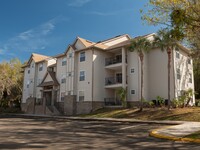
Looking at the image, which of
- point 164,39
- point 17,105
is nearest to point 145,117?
point 164,39

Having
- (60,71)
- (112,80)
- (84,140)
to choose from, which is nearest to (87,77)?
(112,80)

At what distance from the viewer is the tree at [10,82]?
4616cm

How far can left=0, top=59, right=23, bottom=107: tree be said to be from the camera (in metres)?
46.2

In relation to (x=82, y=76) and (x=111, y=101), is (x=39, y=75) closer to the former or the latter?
(x=82, y=76)

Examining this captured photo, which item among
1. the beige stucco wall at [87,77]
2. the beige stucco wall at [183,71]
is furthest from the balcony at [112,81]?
the beige stucco wall at [183,71]

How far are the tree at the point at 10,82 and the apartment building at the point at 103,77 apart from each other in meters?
10.1

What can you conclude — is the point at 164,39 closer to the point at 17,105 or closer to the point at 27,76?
the point at 27,76

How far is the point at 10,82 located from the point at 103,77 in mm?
25520

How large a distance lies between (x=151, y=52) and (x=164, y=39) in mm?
6174

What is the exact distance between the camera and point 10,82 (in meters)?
47.0

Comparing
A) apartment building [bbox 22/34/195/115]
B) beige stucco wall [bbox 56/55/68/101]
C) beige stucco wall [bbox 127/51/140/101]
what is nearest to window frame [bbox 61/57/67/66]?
apartment building [bbox 22/34/195/115]

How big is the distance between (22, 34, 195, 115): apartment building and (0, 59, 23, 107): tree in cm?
1011

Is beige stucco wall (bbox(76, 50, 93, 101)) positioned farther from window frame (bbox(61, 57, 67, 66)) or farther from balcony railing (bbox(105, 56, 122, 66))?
window frame (bbox(61, 57, 67, 66))

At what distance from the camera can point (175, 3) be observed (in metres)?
14.0
